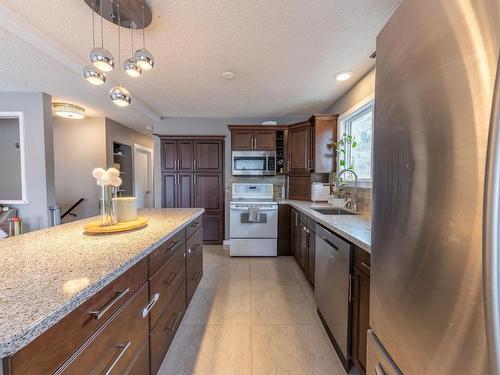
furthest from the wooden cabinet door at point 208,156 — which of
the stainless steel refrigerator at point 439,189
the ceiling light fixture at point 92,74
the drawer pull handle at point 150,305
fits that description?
the stainless steel refrigerator at point 439,189

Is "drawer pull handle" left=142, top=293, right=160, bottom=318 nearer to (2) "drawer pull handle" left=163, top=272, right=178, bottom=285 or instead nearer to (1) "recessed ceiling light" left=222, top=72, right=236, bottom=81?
(2) "drawer pull handle" left=163, top=272, right=178, bottom=285

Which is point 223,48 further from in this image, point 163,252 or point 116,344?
point 116,344

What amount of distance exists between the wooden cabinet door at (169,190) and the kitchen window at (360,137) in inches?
111

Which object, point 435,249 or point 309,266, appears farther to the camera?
point 309,266

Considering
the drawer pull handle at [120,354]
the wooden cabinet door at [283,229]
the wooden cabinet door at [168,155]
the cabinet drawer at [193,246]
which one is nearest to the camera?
the drawer pull handle at [120,354]

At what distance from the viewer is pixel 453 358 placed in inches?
19.4

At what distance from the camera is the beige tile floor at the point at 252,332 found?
143cm

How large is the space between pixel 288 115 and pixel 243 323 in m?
3.38

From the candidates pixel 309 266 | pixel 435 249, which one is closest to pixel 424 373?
pixel 435 249

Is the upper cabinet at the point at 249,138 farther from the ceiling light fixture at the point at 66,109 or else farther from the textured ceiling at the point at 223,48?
the ceiling light fixture at the point at 66,109

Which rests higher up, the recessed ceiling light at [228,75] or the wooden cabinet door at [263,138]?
the recessed ceiling light at [228,75]

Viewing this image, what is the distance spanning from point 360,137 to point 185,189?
2.93 meters

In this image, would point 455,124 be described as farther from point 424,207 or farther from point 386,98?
point 386,98

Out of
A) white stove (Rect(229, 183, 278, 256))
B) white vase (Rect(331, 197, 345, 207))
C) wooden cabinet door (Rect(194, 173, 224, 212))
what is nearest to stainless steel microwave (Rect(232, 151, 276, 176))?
wooden cabinet door (Rect(194, 173, 224, 212))
